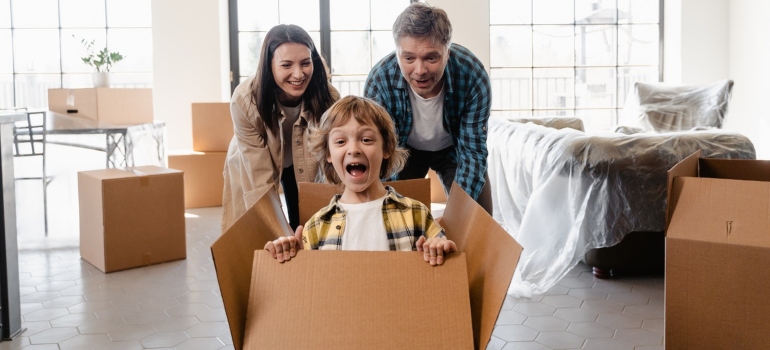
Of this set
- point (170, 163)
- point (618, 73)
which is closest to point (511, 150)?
point (170, 163)

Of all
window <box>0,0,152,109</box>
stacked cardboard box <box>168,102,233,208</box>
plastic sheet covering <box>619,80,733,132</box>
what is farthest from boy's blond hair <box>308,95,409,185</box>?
window <box>0,0,152,109</box>

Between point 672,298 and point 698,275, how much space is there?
0.09 metres

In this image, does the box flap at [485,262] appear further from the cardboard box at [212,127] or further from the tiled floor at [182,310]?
the cardboard box at [212,127]

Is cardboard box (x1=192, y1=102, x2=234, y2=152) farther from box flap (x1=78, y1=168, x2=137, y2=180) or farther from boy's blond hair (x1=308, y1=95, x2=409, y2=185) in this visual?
boy's blond hair (x1=308, y1=95, x2=409, y2=185)

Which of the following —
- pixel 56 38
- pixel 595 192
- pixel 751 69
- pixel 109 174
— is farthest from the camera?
pixel 56 38

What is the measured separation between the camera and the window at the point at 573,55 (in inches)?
279

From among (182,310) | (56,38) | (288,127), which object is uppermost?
(56,38)

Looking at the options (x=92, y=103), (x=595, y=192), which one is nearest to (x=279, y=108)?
(x=595, y=192)

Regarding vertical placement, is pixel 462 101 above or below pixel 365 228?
above

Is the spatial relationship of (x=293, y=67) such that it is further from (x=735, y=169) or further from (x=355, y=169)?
(x=735, y=169)

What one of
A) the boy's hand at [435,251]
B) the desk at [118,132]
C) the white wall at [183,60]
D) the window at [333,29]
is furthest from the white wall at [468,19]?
the boy's hand at [435,251]

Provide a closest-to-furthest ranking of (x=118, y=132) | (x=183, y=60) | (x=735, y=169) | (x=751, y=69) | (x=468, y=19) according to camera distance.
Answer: (x=735, y=169) → (x=118, y=132) → (x=751, y=69) → (x=183, y=60) → (x=468, y=19)

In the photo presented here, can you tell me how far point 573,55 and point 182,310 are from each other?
503 centimetres

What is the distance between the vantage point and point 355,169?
1.85 meters
